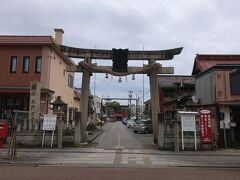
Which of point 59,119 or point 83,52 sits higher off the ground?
point 83,52

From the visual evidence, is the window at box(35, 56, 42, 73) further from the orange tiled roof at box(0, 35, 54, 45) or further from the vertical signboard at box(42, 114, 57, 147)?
the vertical signboard at box(42, 114, 57, 147)

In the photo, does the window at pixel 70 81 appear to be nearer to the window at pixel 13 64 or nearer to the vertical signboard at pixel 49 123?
the window at pixel 13 64

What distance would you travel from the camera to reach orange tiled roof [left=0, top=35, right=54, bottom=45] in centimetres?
3027

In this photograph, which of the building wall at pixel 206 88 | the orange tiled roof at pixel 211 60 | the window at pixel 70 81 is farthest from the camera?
the window at pixel 70 81

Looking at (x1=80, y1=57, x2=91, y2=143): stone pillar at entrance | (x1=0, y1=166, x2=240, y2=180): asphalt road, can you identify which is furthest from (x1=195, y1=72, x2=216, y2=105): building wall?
(x1=0, y1=166, x2=240, y2=180): asphalt road

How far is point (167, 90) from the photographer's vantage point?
48375mm

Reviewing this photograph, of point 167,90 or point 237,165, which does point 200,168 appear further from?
point 167,90

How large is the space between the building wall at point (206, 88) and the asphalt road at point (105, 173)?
38.2ft

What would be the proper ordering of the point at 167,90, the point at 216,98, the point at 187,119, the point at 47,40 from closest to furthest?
the point at 187,119 → the point at 216,98 → the point at 47,40 → the point at 167,90

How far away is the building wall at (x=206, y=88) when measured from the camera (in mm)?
24750

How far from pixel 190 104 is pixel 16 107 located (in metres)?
15.9

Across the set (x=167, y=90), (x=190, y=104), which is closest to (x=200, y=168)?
(x=190, y=104)

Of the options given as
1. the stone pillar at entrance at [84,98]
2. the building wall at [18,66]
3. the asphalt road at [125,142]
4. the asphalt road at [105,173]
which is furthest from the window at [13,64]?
the asphalt road at [105,173]

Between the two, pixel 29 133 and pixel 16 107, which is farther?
pixel 16 107
